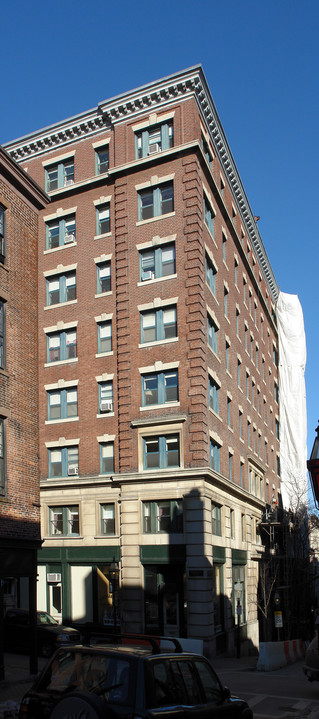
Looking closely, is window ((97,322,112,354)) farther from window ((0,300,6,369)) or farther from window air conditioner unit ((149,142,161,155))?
window ((0,300,6,369))

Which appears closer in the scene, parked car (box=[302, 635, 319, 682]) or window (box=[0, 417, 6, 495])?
parked car (box=[302, 635, 319, 682])

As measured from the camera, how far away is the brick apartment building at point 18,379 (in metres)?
19.6

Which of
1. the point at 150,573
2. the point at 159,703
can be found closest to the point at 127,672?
the point at 159,703

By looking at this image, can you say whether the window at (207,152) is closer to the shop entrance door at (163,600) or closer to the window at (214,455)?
the window at (214,455)

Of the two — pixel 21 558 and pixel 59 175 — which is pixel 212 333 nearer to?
pixel 59 175

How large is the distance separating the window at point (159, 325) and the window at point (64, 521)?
9.57 meters

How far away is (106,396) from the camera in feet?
120

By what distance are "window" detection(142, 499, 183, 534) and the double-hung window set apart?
935cm

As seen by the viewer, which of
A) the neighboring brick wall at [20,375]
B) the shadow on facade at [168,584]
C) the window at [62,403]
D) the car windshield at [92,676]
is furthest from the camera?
the window at [62,403]

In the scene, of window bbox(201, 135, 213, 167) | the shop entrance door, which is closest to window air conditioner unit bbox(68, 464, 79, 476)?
the shop entrance door

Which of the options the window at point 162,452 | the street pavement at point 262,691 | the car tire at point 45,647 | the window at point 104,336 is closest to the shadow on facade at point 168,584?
the window at point 162,452

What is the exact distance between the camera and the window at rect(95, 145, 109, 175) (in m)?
39.2

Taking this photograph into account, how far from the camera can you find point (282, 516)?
59562 millimetres

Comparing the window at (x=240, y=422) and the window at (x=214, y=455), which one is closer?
the window at (x=214, y=455)
